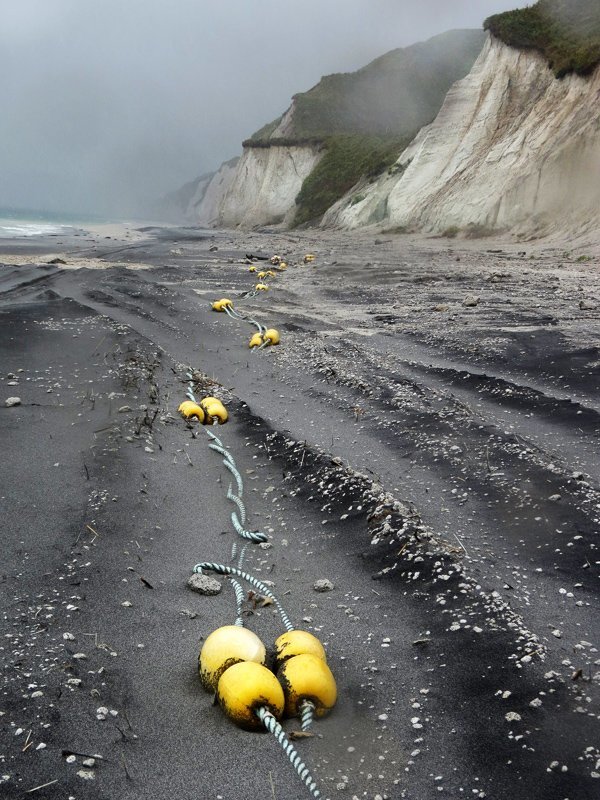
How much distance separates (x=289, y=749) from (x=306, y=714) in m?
0.23

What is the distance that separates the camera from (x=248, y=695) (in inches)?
120

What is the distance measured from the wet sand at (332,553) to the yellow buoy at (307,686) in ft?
0.37

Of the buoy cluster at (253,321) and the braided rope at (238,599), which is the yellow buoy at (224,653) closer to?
the braided rope at (238,599)

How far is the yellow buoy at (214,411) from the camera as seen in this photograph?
7656mm

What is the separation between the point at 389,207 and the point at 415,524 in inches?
1226

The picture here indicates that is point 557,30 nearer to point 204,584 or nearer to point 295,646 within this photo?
point 204,584

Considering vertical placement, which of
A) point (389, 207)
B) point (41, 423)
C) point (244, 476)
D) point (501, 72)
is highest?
point (501, 72)

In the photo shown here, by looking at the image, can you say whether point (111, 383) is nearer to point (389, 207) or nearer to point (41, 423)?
point (41, 423)

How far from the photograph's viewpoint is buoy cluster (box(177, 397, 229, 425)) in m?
7.62

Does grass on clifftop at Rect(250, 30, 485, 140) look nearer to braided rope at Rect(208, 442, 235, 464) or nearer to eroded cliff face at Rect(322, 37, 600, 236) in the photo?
eroded cliff face at Rect(322, 37, 600, 236)

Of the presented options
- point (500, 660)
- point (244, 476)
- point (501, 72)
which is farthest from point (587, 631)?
point (501, 72)

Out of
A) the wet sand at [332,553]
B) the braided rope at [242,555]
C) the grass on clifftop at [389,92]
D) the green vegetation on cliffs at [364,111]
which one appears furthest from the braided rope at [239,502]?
the grass on clifftop at [389,92]

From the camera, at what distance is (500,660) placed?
3.41 metres

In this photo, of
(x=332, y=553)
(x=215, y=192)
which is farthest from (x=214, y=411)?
(x=215, y=192)
